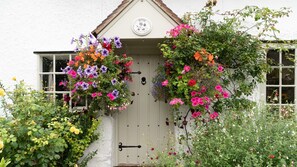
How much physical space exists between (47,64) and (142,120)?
220 centimetres

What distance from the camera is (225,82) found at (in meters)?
6.09

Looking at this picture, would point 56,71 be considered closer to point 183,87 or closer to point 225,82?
point 183,87

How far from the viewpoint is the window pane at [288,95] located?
6488 millimetres

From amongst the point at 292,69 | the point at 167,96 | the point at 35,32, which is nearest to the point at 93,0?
the point at 35,32

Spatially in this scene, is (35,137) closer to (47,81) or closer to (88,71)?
(88,71)

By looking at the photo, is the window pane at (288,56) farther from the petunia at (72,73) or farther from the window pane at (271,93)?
the petunia at (72,73)

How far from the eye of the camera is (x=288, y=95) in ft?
21.4

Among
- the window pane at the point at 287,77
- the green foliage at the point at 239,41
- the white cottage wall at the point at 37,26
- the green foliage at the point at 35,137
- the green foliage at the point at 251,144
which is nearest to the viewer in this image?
the green foliage at the point at 251,144

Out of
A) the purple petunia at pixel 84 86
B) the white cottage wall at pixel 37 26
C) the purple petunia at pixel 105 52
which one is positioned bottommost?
the purple petunia at pixel 84 86

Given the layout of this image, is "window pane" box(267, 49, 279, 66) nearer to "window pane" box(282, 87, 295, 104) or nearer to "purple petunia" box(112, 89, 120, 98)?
"window pane" box(282, 87, 295, 104)

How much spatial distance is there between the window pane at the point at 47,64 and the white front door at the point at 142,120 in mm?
1641

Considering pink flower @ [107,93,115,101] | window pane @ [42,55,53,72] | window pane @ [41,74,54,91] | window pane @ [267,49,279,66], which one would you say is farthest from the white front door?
window pane @ [267,49,279,66]

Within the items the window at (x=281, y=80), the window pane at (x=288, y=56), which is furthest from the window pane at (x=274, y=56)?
the window pane at (x=288, y=56)

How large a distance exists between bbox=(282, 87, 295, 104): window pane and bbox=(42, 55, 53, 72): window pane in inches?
178
